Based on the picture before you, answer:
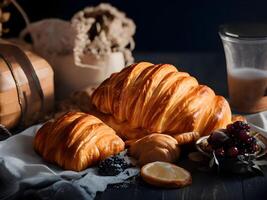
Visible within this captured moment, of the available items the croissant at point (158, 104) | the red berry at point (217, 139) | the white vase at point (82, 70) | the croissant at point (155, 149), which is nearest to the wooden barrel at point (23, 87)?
the white vase at point (82, 70)

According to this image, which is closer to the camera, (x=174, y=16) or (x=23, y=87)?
(x=23, y=87)

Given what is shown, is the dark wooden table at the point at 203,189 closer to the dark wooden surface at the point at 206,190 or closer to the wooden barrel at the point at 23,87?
the dark wooden surface at the point at 206,190

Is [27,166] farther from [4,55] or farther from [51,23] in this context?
[51,23]

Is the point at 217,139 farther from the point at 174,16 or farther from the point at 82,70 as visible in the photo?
the point at 174,16

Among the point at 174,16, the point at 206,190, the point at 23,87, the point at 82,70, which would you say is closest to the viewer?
the point at 206,190

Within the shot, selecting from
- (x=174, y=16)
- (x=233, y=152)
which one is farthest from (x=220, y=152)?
(x=174, y=16)

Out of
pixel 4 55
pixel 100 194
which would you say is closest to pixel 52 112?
pixel 4 55

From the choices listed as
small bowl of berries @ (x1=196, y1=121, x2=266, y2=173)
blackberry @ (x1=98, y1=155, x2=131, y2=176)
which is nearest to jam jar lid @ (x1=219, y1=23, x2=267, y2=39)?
small bowl of berries @ (x1=196, y1=121, x2=266, y2=173)

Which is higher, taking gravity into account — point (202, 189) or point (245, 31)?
point (245, 31)
